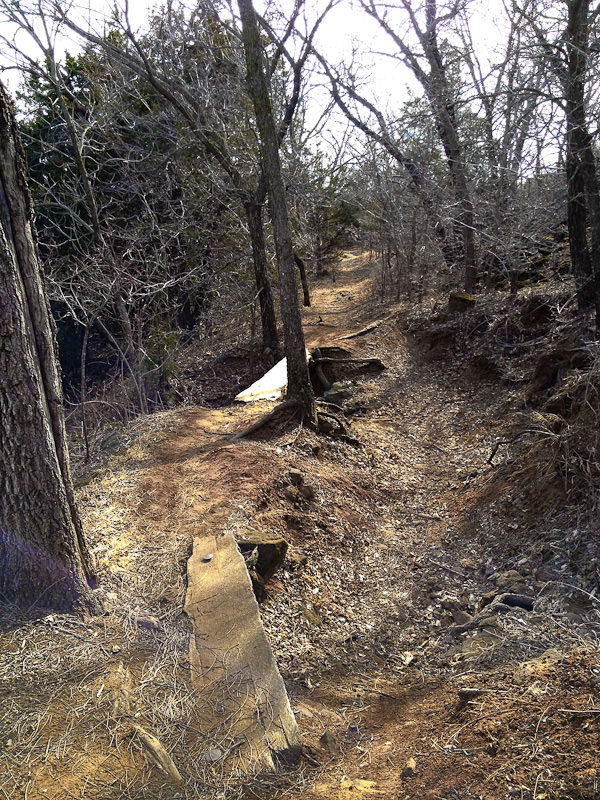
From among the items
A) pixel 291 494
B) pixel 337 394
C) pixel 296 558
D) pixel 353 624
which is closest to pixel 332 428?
pixel 337 394

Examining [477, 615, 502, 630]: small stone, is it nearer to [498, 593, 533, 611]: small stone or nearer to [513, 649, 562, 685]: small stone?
[498, 593, 533, 611]: small stone

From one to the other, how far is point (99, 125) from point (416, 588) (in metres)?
11.6

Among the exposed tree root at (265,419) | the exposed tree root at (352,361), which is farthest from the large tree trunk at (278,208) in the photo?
the exposed tree root at (352,361)

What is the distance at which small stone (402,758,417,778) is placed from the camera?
2.66m

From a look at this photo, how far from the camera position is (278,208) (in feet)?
24.2

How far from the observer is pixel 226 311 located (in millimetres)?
15445

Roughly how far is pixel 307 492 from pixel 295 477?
21 centimetres

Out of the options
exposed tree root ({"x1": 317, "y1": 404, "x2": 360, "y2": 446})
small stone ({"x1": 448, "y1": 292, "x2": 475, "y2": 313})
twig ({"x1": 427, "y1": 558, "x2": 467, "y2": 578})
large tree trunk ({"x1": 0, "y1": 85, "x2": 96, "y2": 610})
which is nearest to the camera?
large tree trunk ({"x1": 0, "y1": 85, "x2": 96, "y2": 610})

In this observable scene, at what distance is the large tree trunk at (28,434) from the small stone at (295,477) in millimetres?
2695

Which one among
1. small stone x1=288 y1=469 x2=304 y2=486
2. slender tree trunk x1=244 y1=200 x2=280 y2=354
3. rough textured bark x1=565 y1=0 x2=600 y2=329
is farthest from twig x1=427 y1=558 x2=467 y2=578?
slender tree trunk x1=244 y1=200 x2=280 y2=354

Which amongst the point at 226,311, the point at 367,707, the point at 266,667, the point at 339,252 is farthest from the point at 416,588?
the point at 339,252

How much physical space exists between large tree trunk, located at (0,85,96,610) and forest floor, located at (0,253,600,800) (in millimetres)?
238

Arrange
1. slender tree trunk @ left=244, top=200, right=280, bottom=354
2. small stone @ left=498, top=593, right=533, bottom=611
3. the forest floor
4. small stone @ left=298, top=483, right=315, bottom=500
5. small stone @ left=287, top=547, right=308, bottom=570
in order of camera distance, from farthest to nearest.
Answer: slender tree trunk @ left=244, top=200, right=280, bottom=354
small stone @ left=298, top=483, right=315, bottom=500
small stone @ left=287, top=547, right=308, bottom=570
small stone @ left=498, top=593, right=533, bottom=611
the forest floor

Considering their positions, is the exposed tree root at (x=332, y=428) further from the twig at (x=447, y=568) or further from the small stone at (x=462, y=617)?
the small stone at (x=462, y=617)
